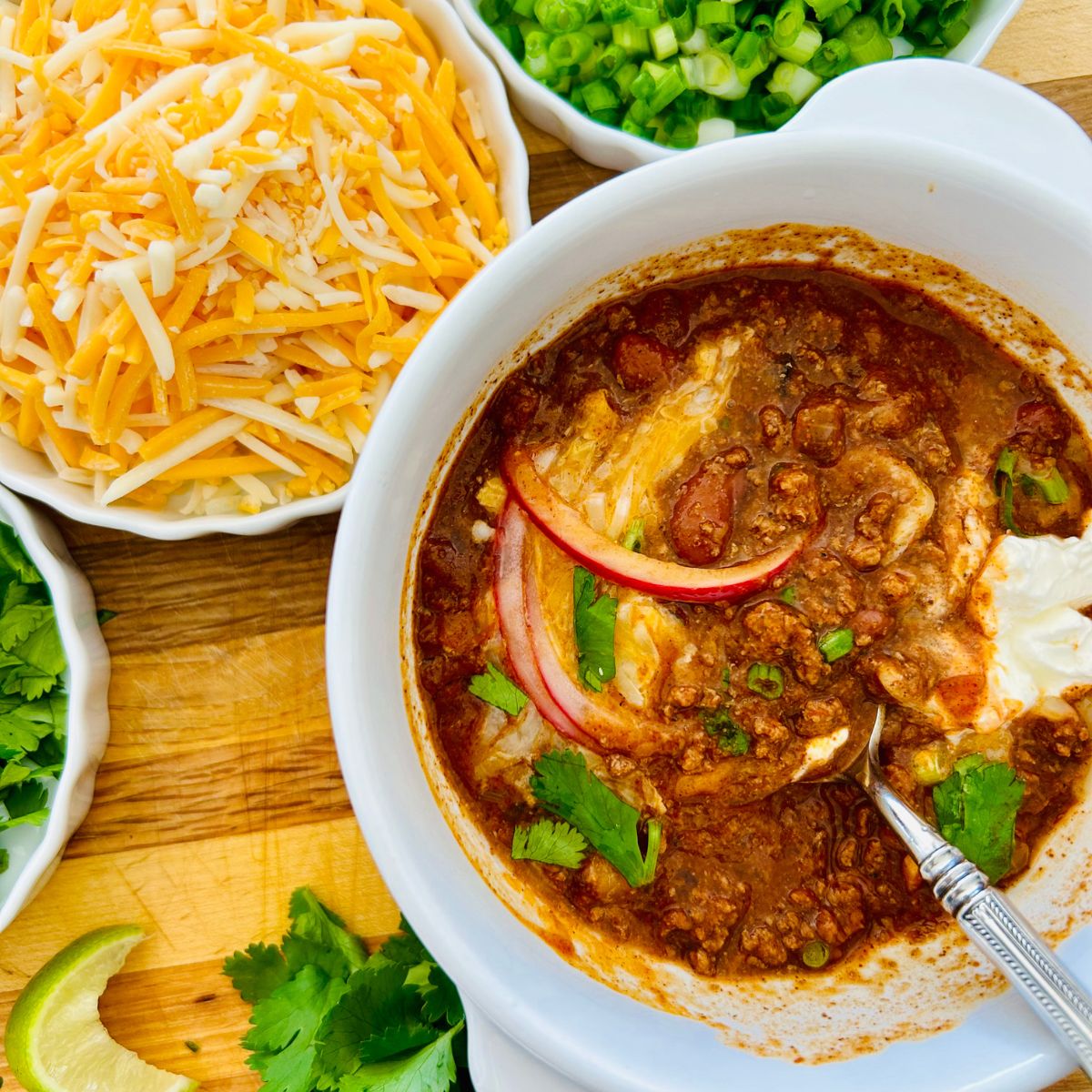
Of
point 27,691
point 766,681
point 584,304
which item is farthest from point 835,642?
point 27,691

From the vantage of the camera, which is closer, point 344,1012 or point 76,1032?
point 344,1012

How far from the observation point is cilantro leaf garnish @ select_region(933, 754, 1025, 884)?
2141 millimetres

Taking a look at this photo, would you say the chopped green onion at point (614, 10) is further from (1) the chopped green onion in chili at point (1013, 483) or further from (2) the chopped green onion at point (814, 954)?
(2) the chopped green onion at point (814, 954)

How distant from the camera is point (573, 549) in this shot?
2.07m

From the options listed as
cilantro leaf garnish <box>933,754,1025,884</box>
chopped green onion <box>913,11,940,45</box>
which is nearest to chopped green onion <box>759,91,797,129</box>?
chopped green onion <box>913,11,940,45</box>

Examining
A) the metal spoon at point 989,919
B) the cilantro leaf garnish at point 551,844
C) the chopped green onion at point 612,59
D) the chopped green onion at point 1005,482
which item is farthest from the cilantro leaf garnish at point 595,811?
the chopped green onion at point 612,59

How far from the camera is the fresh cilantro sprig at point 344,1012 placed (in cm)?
223

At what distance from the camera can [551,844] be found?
6.98 ft

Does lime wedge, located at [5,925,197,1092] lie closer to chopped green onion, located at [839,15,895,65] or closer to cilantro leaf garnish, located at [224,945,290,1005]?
cilantro leaf garnish, located at [224,945,290,1005]

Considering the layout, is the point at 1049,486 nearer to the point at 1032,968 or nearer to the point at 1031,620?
the point at 1031,620

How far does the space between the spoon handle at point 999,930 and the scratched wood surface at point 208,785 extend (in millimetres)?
1179

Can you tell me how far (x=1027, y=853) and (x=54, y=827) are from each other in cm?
201

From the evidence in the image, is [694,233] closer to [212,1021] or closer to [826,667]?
[826,667]

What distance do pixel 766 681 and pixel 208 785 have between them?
50.9 inches
